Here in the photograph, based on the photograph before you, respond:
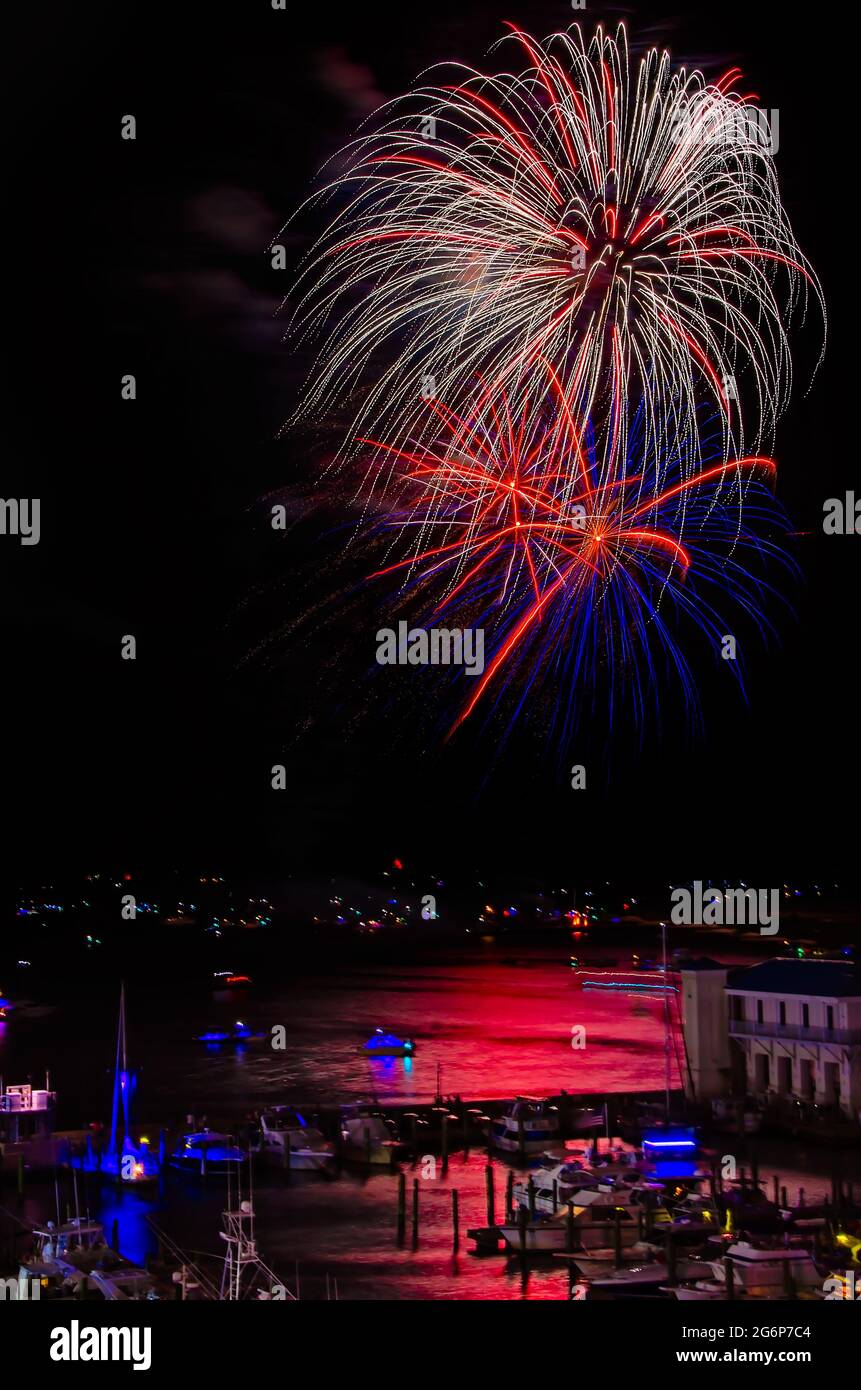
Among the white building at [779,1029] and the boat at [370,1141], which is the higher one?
the white building at [779,1029]

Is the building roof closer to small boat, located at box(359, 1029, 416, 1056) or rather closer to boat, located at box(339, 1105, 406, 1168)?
boat, located at box(339, 1105, 406, 1168)

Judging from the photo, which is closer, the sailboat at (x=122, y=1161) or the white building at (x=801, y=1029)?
the white building at (x=801, y=1029)

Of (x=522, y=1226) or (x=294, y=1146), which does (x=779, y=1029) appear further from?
(x=294, y=1146)

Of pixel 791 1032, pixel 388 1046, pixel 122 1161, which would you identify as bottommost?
pixel 388 1046

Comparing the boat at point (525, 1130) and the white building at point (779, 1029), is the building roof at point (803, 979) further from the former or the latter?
the boat at point (525, 1130)

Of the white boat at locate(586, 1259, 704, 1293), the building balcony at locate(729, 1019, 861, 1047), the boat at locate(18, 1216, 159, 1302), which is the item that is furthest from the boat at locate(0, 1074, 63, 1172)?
the building balcony at locate(729, 1019, 861, 1047)

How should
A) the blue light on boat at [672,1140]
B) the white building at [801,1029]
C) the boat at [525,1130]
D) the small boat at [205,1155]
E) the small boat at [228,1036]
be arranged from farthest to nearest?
the small boat at [228,1036] < the boat at [525,1130] < the small boat at [205,1155] < the white building at [801,1029] < the blue light on boat at [672,1140]

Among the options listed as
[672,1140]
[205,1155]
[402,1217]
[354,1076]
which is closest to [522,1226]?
[402,1217]

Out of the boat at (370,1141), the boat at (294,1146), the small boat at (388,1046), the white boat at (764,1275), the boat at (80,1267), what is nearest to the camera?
the white boat at (764,1275)

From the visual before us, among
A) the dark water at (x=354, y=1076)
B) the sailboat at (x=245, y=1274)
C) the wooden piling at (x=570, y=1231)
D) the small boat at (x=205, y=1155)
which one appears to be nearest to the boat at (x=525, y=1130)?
the dark water at (x=354, y=1076)
